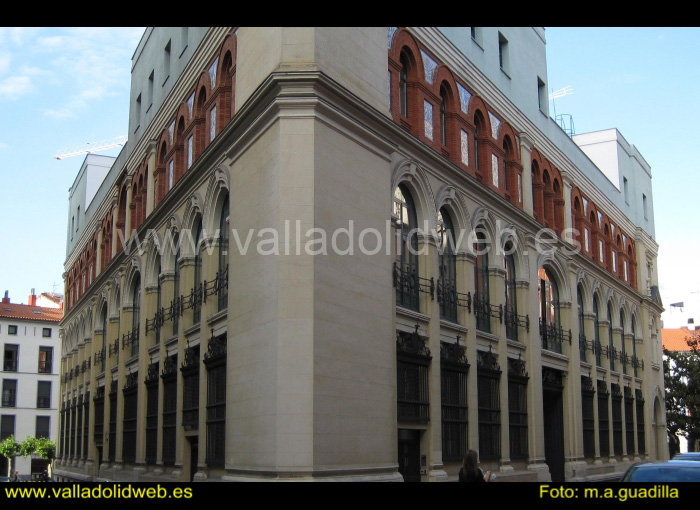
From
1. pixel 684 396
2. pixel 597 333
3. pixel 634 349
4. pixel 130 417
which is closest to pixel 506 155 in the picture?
pixel 597 333

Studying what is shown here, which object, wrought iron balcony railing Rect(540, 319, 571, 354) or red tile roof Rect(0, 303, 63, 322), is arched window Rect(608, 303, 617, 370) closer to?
wrought iron balcony railing Rect(540, 319, 571, 354)

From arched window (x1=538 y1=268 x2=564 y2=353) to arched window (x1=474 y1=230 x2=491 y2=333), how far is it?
517 cm

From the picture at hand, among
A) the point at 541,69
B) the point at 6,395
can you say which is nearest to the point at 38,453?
the point at 6,395

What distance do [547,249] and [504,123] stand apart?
18.1 feet

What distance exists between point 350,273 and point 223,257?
5.50 metres

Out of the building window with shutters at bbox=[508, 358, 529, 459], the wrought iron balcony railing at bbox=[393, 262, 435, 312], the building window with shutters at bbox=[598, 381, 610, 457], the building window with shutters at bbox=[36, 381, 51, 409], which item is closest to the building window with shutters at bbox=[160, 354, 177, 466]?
the wrought iron balcony railing at bbox=[393, 262, 435, 312]

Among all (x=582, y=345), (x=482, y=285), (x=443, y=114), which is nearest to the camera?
(x=443, y=114)

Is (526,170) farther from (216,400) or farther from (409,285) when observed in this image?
(216,400)

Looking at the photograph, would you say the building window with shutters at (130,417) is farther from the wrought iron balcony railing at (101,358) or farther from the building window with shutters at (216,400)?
the building window with shutters at (216,400)

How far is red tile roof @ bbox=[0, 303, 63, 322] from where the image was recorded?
72.5 m

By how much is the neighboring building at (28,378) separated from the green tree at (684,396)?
173 ft

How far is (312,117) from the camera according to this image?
17.1 metres

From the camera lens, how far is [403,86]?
73.2 feet

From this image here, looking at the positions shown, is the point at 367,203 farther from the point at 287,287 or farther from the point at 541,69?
the point at 541,69
